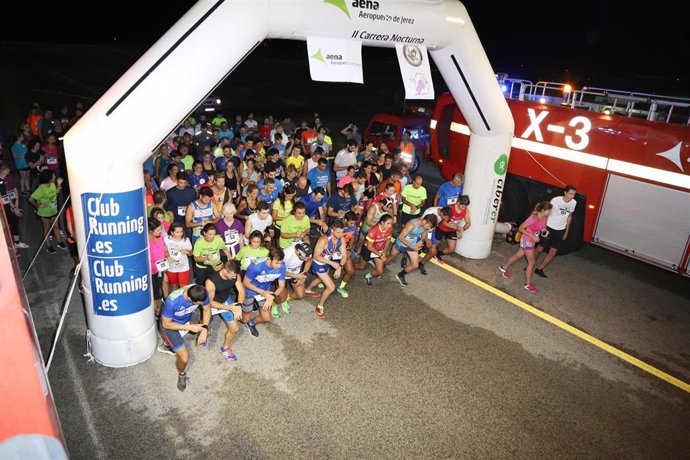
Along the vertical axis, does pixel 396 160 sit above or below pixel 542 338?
above

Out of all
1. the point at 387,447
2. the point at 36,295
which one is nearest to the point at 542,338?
the point at 387,447

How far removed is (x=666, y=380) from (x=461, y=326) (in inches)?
116

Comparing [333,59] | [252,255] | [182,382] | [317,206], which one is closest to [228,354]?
[182,382]

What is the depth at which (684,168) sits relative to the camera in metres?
8.66

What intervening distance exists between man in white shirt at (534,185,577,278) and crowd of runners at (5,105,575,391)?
11 centimetres

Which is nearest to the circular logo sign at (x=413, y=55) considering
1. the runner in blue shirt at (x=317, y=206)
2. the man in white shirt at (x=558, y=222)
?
the runner in blue shirt at (x=317, y=206)

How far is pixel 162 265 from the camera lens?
712 cm

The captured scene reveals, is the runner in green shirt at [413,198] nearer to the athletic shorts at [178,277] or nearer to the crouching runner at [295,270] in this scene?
the crouching runner at [295,270]

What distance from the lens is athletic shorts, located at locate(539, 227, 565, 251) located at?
9.53 metres

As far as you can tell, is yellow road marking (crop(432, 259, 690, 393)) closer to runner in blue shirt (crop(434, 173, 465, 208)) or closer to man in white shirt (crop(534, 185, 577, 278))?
runner in blue shirt (crop(434, 173, 465, 208))

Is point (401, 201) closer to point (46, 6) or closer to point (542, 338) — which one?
point (542, 338)

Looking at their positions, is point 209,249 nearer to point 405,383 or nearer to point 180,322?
point 180,322

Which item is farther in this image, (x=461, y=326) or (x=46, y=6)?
(x=46, y=6)

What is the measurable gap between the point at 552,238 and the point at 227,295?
642cm
